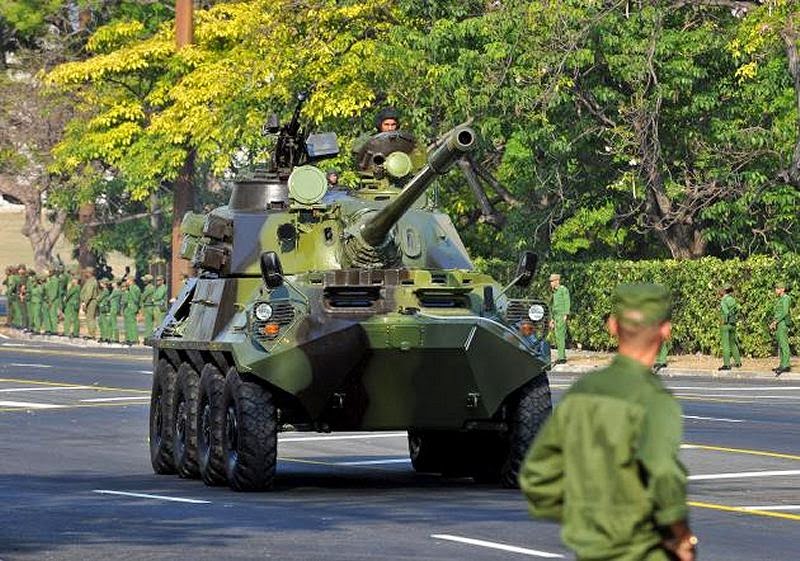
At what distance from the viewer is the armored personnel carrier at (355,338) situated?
61.5 ft

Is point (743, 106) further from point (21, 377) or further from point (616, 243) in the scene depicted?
point (21, 377)

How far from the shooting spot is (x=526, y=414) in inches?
758

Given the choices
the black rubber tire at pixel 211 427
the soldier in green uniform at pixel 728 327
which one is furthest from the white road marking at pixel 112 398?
the black rubber tire at pixel 211 427

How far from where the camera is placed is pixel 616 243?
4859 cm

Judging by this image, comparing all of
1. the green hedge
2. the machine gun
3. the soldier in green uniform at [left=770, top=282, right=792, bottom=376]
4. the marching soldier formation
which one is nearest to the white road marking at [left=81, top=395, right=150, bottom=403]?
the soldier in green uniform at [left=770, top=282, right=792, bottom=376]

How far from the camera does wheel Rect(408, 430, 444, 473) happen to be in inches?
846

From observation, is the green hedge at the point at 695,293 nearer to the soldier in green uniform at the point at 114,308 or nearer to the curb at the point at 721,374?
the curb at the point at 721,374

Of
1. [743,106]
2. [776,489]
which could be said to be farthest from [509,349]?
[743,106]

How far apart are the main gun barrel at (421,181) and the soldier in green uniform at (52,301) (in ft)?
155

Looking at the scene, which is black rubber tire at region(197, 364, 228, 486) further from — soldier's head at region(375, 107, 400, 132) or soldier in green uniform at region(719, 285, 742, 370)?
soldier in green uniform at region(719, 285, 742, 370)

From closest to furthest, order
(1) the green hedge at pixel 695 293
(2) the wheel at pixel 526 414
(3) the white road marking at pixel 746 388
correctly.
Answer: (2) the wheel at pixel 526 414 < (3) the white road marking at pixel 746 388 < (1) the green hedge at pixel 695 293

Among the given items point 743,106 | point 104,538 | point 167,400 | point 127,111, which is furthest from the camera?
point 127,111

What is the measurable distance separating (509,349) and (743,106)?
88.9 ft

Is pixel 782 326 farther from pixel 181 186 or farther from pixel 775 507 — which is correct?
pixel 181 186
